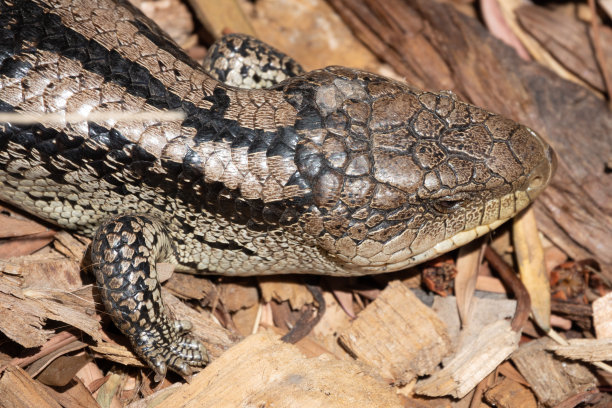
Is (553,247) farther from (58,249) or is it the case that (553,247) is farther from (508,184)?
(58,249)

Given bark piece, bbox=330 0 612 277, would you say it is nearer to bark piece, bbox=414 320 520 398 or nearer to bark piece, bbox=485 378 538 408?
bark piece, bbox=414 320 520 398

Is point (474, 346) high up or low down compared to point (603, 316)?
down

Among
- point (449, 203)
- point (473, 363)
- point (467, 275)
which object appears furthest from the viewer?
point (467, 275)

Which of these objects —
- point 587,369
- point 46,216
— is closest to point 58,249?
point 46,216

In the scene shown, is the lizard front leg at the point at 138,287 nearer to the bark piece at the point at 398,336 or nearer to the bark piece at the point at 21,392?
the bark piece at the point at 21,392

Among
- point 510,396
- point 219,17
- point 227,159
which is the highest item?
point 219,17

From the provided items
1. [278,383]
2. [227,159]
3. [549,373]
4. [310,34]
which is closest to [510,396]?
[549,373]

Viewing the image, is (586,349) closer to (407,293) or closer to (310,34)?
(407,293)
